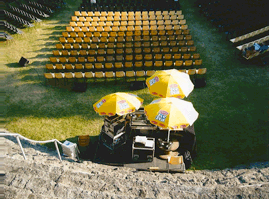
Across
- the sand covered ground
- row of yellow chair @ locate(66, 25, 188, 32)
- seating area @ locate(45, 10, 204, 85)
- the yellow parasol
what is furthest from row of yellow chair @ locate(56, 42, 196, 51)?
the sand covered ground

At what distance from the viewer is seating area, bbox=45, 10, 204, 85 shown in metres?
12.6

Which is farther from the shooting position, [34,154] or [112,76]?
[112,76]

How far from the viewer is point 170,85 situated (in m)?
8.90

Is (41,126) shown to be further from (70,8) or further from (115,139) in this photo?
(70,8)

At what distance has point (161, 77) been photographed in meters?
9.22

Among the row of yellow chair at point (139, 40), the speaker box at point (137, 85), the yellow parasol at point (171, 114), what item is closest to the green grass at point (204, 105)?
the speaker box at point (137, 85)

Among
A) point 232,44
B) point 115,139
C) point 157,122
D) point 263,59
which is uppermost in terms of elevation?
point 232,44

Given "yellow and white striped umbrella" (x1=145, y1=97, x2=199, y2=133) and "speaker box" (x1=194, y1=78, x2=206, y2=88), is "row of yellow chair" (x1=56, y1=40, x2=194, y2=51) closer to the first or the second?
"speaker box" (x1=194, y1=78, x2=206, y2=88)

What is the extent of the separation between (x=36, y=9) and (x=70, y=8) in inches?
131

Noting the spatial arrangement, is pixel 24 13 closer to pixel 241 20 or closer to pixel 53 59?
pixel 53 59

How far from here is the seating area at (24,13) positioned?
17.3 meters

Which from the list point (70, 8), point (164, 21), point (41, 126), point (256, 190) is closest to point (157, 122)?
point (256, 190)

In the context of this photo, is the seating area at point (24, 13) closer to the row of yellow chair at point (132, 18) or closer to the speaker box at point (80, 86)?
the row of yellow chair at point (132, 18)

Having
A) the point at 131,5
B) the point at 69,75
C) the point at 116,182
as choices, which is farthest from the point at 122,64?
the point at 131,5
